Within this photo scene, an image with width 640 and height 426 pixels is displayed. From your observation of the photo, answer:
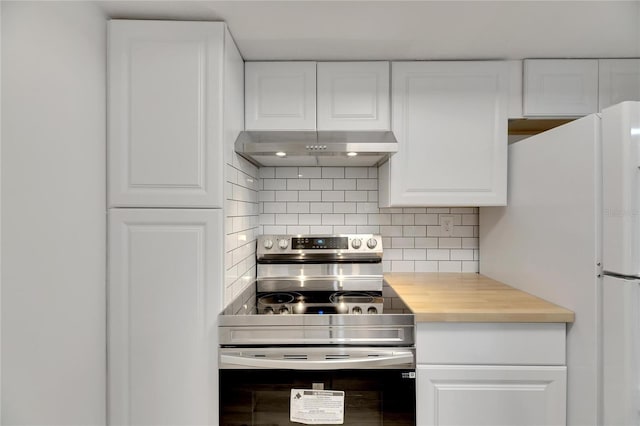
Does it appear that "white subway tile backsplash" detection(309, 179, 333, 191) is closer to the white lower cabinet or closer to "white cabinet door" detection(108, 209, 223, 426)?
"white cabinet door" detection(108, 209, 223, 426)

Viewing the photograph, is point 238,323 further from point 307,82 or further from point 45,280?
point 307,82

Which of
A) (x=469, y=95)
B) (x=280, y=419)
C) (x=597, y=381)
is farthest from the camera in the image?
(x=469, y=95)

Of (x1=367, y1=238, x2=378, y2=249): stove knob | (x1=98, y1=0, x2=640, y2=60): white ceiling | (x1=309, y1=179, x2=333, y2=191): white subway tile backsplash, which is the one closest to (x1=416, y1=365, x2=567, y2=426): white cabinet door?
(x1=367, y1=238, x2=378, y2=249): stove knob

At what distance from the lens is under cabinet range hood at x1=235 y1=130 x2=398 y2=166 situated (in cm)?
170

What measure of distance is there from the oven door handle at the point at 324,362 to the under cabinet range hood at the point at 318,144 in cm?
91

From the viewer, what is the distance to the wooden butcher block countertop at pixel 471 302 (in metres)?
1.49

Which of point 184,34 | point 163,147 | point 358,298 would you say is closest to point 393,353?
point 358,298

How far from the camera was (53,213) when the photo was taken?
1198mm

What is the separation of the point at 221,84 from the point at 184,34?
26 cm

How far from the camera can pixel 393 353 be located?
150cm

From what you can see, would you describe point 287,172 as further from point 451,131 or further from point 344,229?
point 451,131

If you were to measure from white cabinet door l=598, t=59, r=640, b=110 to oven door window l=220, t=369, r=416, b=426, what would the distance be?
170cm

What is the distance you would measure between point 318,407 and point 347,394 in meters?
0.13

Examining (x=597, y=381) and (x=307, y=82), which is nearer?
(x=597, y=381)
